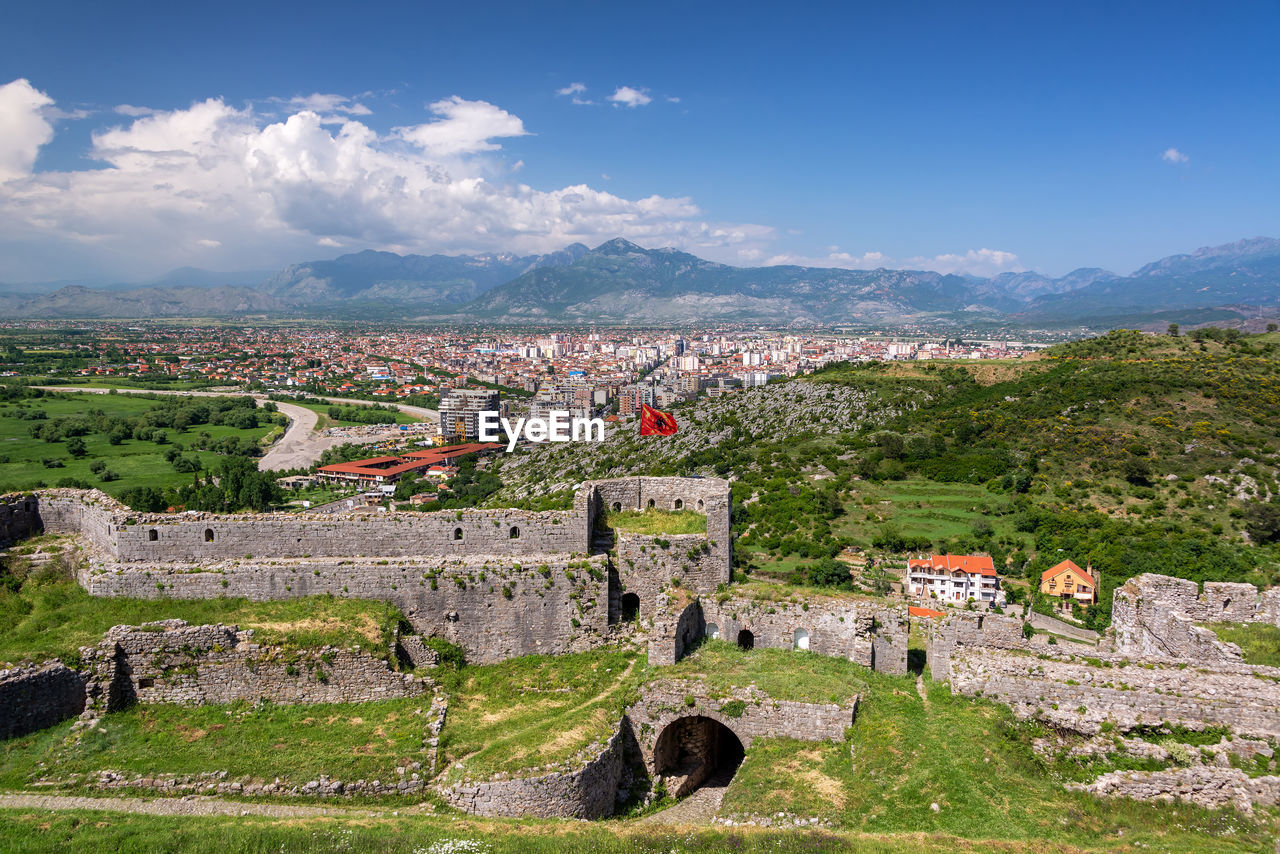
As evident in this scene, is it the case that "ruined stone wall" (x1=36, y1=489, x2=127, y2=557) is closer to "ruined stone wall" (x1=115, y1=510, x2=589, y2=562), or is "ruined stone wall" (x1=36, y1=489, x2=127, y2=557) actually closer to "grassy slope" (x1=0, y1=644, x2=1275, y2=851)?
"ruined stone wall" (x1=115, y1=510, x2=589, y2=562)

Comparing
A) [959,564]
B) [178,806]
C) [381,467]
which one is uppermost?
[178,806]

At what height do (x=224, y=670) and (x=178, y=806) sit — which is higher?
(x=224, y=670)

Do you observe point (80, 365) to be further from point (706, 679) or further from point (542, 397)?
point (706, 679)

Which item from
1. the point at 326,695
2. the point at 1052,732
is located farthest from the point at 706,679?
the point at 326,695

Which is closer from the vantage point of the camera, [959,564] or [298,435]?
[959,564]

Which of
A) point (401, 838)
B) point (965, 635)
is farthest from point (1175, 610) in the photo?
point (401, 838)

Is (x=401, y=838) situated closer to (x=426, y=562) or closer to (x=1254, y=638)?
(x=426, y=562)

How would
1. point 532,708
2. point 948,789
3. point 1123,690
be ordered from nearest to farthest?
1. point 948,789
2. point 1123,690
3. point 532,708
